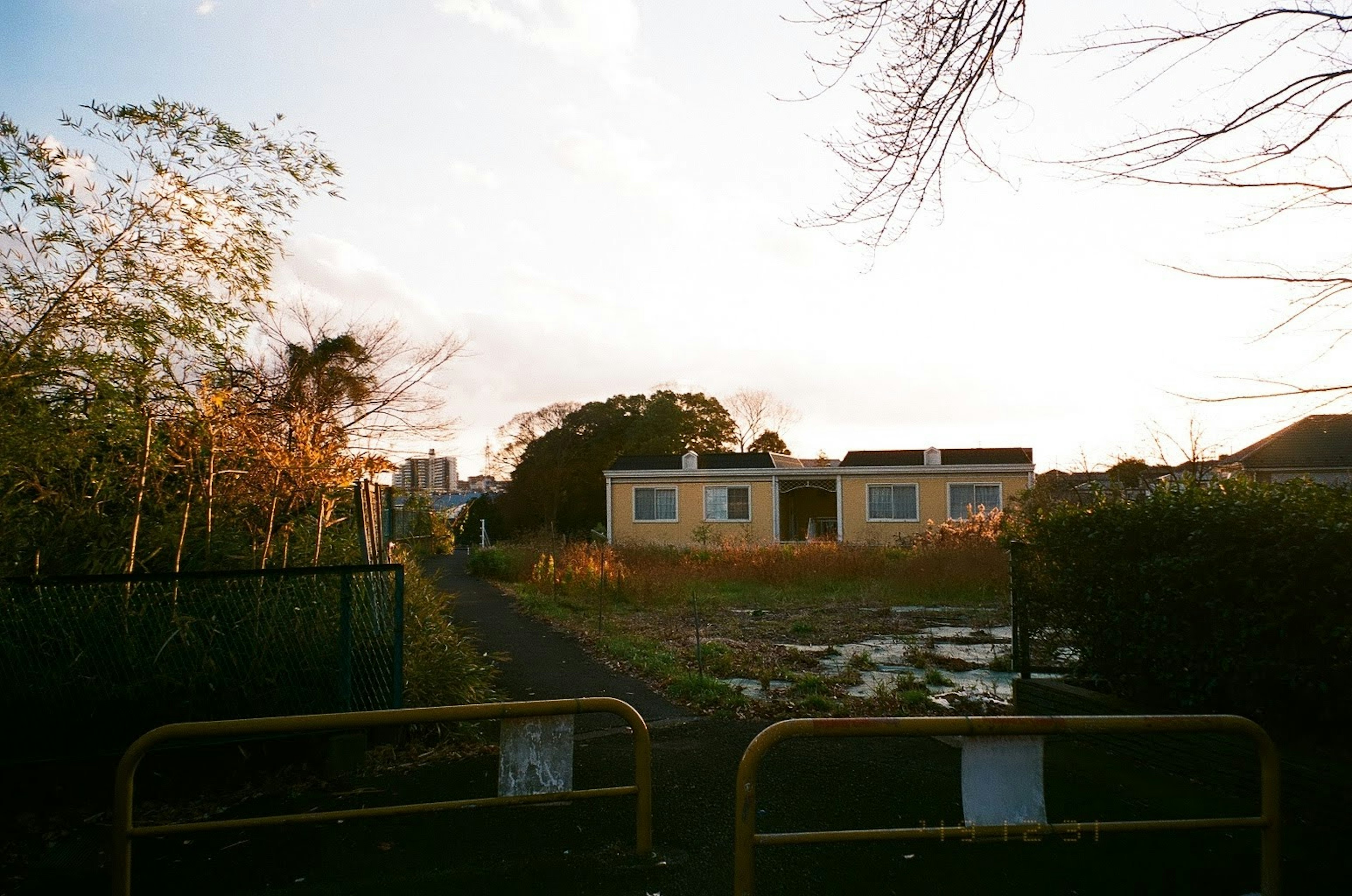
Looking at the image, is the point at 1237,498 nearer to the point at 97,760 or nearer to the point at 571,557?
the point at 97,760

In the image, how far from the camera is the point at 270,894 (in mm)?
4152

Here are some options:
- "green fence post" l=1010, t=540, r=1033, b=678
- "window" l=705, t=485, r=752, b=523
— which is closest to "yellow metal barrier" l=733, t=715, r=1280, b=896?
"green fence post" l=1010, t=540, r=1033, b=678

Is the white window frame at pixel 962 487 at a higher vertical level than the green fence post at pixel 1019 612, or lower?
higher

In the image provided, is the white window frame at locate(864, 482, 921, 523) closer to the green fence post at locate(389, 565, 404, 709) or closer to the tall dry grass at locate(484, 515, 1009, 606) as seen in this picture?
the tall dry grass at locate(484, 515, 1009, 606)

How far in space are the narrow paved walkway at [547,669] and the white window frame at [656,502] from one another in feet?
57.2

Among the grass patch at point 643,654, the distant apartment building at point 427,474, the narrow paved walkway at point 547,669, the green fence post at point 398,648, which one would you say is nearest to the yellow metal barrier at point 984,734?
the narrow paved walkway at point 547,669

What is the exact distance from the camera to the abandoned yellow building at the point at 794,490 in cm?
2978

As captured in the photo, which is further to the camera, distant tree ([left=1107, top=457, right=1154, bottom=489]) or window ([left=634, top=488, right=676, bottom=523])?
window ([left=634, top=488, right=676, bottom=523])

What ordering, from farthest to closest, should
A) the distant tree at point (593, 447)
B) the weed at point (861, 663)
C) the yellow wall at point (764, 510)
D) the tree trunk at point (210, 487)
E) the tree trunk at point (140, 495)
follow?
1. the distant tree at point (593, 447)
2. the yellow wall at point (764, 510)
3. the weed at point (861, 663)
4. the tree trunk at point (210, 487)
5. the tree trunk at point (140, 495)

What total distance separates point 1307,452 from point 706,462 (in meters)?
21.3

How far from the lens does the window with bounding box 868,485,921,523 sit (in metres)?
30.3

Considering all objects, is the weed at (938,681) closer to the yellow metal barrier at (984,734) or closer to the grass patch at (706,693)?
the grass patch at (706,693)

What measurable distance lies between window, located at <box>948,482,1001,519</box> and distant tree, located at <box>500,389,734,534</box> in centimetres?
1765

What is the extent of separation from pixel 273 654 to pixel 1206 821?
5821 mm
